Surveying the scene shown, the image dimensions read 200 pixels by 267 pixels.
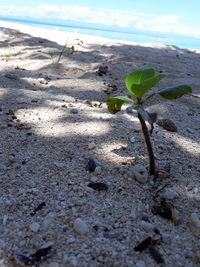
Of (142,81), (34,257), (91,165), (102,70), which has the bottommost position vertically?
(34,257)

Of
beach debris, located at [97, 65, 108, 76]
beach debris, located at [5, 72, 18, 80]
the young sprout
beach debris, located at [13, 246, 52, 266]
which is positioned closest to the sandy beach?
beach debris, located at [13, 246, 52, 266]

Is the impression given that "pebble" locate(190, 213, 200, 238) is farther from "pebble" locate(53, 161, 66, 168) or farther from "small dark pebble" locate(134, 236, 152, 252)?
"pebble" locate(53, 161, 66, 168)

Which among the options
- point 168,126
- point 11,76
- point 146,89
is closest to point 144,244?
point 146,89

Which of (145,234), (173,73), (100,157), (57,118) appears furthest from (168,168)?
(173,73)

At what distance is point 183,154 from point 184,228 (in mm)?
613

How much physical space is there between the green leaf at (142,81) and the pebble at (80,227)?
0.55 meters

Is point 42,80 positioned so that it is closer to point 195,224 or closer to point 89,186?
point 89,186

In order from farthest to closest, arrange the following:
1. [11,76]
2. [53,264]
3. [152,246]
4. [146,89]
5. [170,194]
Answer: [11,76]
[170,194]
[146,89]
[152,246]
[53,264]

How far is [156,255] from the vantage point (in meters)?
0.99

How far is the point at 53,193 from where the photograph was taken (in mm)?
1255

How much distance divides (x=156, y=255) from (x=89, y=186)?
44 centimetres

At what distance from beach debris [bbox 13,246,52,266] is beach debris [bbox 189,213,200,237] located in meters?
0.55

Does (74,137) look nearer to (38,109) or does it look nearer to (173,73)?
(38,109)

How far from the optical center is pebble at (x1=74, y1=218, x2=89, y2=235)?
3.46ft
